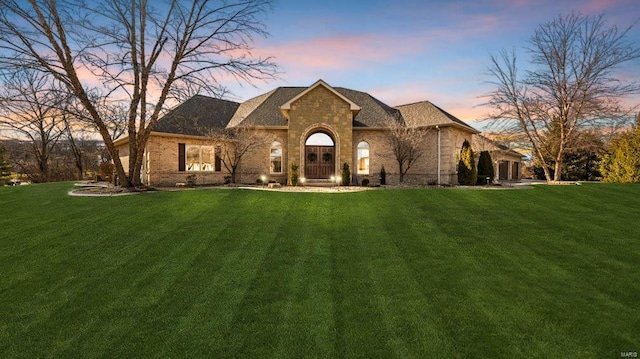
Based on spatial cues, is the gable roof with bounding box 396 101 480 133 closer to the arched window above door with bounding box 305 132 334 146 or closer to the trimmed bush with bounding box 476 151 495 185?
the trimmed bush with bounding box 476 151 495 185

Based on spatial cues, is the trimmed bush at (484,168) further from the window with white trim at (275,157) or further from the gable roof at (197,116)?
the gable roof at (197,116)

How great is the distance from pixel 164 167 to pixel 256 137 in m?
6.62

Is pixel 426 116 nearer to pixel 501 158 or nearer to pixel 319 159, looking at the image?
pixel 319 159

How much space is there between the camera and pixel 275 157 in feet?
79.3

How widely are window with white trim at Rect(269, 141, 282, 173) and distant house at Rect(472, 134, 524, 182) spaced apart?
17809 mm

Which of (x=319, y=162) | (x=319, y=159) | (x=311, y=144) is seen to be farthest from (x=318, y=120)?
(x=319, y=162)

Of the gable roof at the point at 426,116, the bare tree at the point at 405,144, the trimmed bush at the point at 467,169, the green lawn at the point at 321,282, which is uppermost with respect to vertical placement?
the gable roof at the point at 426,116

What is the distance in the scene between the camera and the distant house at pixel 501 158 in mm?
31259

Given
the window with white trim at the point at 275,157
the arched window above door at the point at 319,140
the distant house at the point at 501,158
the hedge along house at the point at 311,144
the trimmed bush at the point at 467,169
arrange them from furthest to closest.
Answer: the distant house at the point at 501,158
the window with white trim at the point at 275,157
the arched window above door at the point at 319,140
the trimmed bush at the point at 467,169
the hedge along house at the point at 311,144

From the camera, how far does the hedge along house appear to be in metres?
22.0

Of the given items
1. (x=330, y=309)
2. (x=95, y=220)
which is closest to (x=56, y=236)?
(x=95, y=220)

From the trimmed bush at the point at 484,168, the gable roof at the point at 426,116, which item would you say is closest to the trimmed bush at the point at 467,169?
the trimmed bush at the point at 484,168

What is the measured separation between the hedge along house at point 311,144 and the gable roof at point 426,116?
84 mm

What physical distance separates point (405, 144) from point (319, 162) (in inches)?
251
